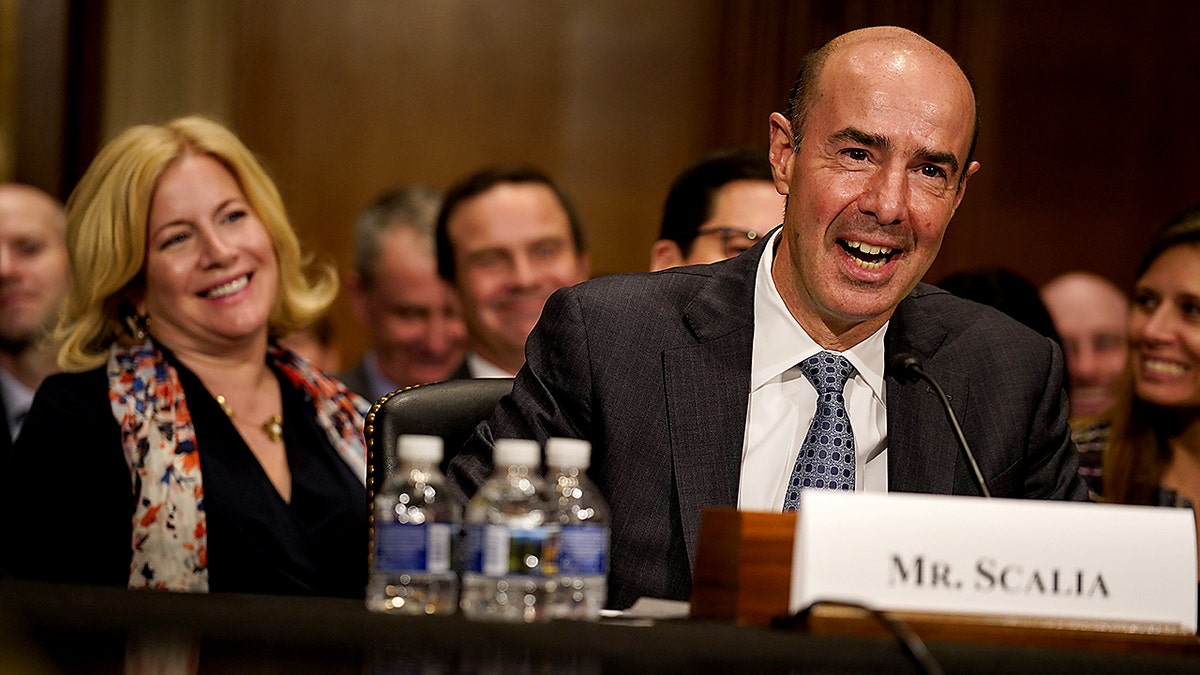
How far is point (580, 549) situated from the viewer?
1.42 metres

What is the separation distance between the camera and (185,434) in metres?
2.87

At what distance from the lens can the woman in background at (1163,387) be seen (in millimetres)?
3422

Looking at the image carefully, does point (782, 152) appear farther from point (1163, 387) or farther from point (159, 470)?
point (1163, 387)

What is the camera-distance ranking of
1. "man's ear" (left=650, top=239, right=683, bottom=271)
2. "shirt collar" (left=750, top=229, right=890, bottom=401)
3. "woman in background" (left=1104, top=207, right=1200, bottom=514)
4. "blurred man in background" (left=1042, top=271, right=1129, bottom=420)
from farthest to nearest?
"blurred man in background" (left=1042, top=271, right=1129, bottom=420) → "woman in background" (left=1104, top=207, right=1200, bottom=514) → "man's ear" (left=650, top=239, right=683, bottom=271) → "shirt collar" (left=750, top=229, right=890, bottom=401)

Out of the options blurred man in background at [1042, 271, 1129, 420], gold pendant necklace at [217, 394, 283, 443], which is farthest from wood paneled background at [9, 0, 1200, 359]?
gold pendant necklace at [217, 394, 283, 443]

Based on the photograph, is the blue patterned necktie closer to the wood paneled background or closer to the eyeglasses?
the eyeglasses

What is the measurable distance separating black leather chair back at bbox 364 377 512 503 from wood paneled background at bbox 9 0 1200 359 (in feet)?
10.8

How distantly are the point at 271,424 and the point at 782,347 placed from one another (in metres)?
1.37

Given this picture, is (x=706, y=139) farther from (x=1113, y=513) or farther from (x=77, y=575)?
(x=1113, y=513)

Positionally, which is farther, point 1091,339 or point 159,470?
point 1091,339

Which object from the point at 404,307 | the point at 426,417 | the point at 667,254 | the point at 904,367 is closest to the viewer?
the point at 904,367

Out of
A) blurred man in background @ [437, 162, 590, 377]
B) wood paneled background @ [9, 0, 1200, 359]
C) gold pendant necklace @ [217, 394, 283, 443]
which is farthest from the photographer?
wood paneled background @ [9, 0, 1200, 359]

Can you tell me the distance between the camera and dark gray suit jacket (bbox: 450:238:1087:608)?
2.02 meters

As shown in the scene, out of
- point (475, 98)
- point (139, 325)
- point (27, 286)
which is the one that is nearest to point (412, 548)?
point (139, 325)
